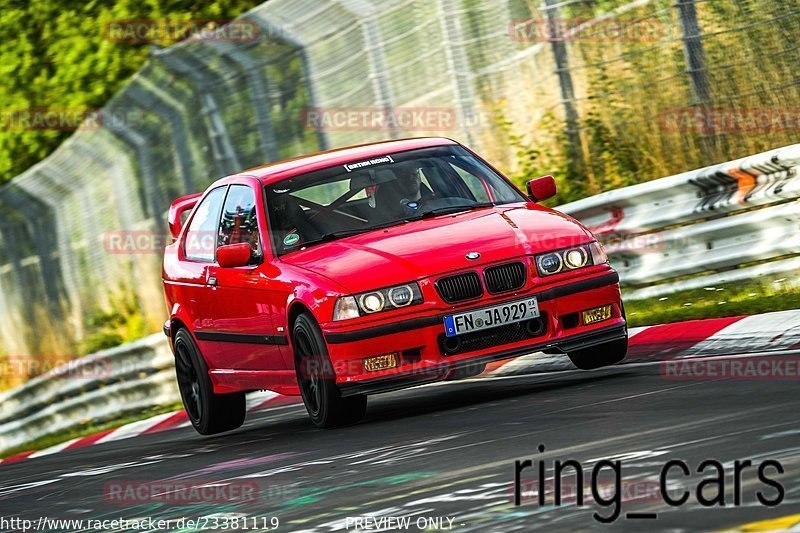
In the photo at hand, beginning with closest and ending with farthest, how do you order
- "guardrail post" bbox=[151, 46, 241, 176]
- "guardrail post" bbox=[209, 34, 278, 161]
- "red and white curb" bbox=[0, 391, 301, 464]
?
"red and white curb" bbox=[0, 391, 301, 464]
"guardrail post" bbox=[209, 34, 278, 161]
"guardrail post" bbox=[151, 46, 241, 176]

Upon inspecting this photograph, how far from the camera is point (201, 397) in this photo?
11.4 m

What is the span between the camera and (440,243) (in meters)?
9.20

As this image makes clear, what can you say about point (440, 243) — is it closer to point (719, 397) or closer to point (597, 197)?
point (719, 397)

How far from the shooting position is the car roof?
10.6 meters

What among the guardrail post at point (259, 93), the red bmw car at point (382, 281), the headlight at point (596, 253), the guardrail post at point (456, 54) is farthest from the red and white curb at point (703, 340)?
the guardrail post at point (259, 93)

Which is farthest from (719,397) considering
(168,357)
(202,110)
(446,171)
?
(202,110)

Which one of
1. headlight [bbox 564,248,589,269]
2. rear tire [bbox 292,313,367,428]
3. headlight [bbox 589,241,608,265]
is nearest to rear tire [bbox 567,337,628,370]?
headlight [bbox 589,241,608,265]

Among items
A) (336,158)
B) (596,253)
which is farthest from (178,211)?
(596,253)

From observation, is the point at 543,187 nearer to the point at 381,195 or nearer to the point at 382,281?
the point at 381,195

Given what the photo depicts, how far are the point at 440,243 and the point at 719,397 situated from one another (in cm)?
208

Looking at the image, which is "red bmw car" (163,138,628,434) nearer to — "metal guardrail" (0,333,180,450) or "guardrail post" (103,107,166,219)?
"metal guardrail" (0,333,180,450)

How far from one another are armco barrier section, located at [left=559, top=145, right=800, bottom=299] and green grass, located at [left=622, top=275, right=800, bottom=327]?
0.21 feet

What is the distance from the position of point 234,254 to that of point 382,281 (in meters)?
1.45

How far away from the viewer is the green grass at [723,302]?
10.9 meters
